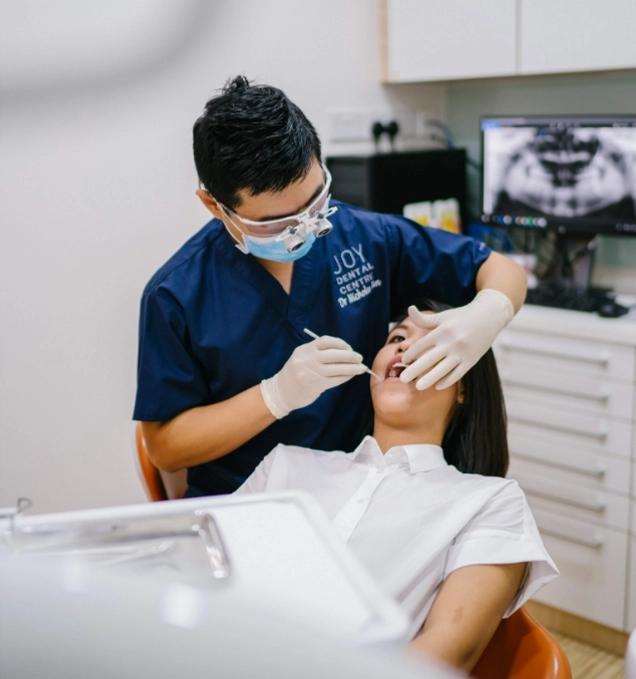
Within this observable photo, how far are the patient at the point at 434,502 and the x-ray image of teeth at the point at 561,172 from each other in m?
1.16

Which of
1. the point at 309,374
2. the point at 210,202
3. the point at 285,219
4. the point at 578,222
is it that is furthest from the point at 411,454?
the point at 578,222

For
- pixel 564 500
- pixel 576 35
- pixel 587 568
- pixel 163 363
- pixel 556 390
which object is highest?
pixel 576 35

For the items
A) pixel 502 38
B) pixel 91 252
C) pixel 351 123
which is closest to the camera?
pixel 91 252

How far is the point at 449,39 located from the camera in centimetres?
277

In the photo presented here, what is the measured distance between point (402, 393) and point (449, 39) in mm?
1689

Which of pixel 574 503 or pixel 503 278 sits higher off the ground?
pixel 503 278

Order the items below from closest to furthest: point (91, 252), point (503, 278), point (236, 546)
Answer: point (236, 546), point (503, 278), point (91, 252)

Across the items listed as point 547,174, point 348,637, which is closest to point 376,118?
point 547,174

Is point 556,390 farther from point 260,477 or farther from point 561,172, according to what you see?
point 260,477

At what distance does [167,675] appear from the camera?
0.84ft

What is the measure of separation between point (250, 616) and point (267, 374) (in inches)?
52.5

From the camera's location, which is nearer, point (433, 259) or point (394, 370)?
point (394, 370)

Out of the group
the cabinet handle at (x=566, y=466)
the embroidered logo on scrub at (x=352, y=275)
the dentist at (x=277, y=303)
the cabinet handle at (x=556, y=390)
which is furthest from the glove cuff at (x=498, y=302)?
the cabinet handle at (x=566, y=466)

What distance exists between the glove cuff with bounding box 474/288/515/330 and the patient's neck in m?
0.24
